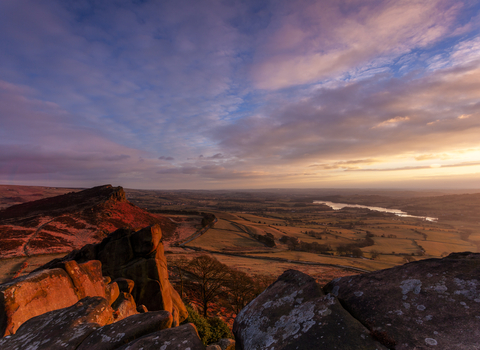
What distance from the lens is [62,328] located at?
596 cm

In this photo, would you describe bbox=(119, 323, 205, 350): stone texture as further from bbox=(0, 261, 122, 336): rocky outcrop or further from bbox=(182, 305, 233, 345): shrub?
bbox=(182, 305, 233, 345): shrub

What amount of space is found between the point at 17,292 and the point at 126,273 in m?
10.1

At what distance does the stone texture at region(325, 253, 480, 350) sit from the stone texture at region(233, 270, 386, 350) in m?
0.41

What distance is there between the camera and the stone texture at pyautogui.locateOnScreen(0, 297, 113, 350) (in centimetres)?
534

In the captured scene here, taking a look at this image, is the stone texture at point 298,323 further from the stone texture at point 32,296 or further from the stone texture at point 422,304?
the stone texture at point 32,296

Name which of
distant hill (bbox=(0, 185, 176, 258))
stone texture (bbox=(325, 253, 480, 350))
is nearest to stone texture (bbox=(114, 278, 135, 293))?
stone texture (bbox=(325, 253, 480, 350))

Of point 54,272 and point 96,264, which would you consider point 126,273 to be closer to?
point 96,264

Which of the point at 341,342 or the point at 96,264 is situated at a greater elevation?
the point at 341,342

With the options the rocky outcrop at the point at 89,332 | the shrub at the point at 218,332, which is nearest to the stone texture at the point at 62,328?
the rocky outcrop at the point at 89,332

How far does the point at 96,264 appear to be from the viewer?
1343 cm

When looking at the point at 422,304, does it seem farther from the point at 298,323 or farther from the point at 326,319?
the point at 298,323

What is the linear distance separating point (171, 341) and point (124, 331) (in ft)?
5.57

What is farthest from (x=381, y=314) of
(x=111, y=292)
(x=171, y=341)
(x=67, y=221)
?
(x=67, y=221)

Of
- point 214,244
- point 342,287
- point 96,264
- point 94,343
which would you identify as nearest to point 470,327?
point 342,287
